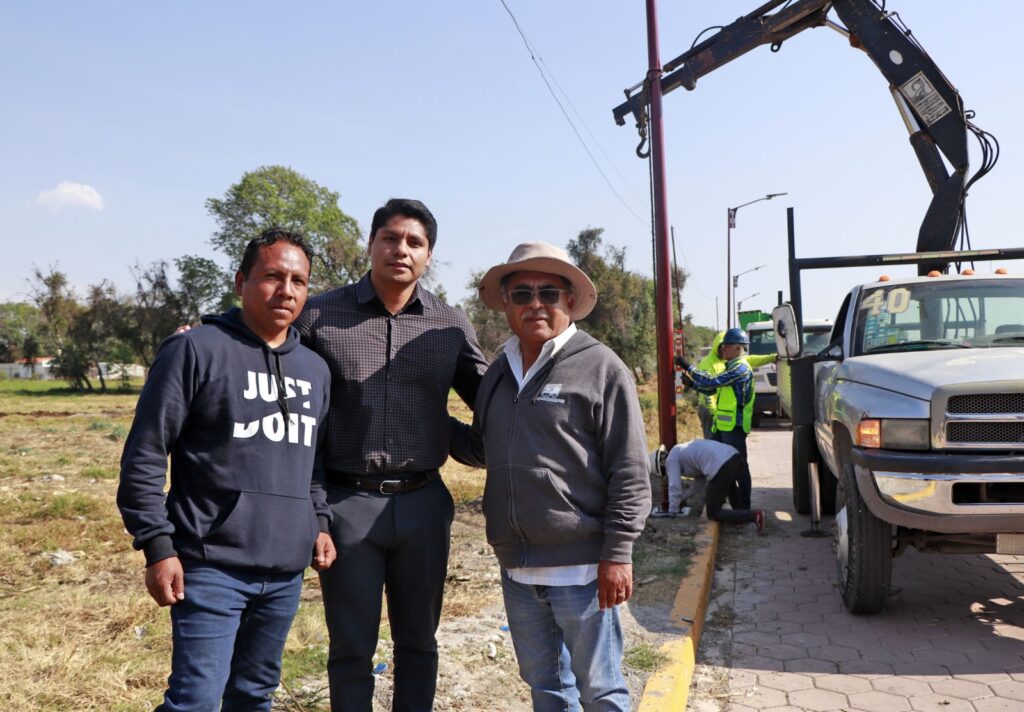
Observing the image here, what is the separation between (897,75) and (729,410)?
393 cm

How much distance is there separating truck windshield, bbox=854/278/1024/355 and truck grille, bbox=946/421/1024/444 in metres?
1.13

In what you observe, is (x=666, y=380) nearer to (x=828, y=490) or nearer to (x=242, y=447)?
(x=828, y=490)

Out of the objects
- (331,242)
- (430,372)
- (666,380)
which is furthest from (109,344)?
(430,372)

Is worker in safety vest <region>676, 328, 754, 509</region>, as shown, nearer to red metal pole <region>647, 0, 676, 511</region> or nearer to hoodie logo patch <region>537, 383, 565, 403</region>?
red metal pole <region>647, 0, 676, 511</region>

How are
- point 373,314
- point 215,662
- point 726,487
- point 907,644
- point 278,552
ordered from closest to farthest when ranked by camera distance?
point 215,662 → point 278,552 → point 373,314 → point 907,644 → point 726,487

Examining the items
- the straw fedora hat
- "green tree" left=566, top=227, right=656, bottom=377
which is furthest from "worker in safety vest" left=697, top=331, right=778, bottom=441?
"green tree" left=566, top=227, right=656, bottom=377

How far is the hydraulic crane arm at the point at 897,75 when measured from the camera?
7.58 m

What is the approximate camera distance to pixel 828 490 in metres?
7.64

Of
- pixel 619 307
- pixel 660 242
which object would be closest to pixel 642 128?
pixel 660 242

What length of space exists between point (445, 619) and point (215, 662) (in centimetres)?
233

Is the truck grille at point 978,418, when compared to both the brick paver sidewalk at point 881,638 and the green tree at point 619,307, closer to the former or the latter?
the brick paver sidewalk at point 881,638

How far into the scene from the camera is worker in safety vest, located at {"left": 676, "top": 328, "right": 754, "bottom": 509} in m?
7.47

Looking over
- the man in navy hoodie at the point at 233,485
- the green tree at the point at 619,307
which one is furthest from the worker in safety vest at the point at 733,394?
the green tree at the point at 619,307

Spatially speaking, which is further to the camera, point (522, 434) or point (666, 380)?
point (666, 380)
